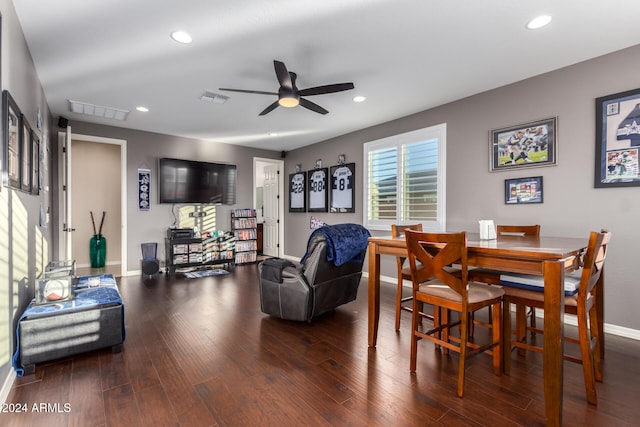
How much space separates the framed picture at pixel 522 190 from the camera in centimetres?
337

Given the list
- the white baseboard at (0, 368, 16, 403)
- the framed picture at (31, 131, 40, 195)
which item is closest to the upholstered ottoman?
the white baseboard at (0, 368, 16, 403)

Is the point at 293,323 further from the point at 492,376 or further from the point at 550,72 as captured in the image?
the point at 550,72

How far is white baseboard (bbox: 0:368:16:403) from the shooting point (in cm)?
183

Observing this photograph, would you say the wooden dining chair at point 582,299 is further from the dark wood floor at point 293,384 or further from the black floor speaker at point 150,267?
the black floor speaker at point 150,267

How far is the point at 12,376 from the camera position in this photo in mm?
2064

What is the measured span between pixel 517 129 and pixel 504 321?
243cm

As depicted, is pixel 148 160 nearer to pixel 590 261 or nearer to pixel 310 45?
pixel 310 45

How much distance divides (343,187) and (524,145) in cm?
303

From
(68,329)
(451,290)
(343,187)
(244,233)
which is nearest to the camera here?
(451,290)

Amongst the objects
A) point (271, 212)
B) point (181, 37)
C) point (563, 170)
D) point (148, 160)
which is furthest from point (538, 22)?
point (271, 212)

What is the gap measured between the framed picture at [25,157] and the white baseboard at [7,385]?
4.33 ft

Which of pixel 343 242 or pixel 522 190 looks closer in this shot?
pixel 343 242

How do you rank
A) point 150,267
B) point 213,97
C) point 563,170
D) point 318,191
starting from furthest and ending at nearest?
point 318,191, point 150,267, point 213,97, point 563,170

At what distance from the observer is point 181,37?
103 inches
